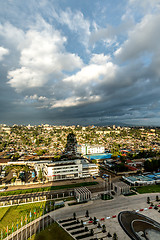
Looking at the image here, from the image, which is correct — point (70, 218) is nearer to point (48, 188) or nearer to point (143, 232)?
point (143, 232)

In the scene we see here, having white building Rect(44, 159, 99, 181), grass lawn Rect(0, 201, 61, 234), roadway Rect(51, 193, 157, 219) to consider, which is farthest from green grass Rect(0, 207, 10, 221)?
white building Rect(44, 159, 99, 181)

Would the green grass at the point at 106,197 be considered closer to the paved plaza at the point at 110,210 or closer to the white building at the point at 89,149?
the paved plaza at the point at 110,210

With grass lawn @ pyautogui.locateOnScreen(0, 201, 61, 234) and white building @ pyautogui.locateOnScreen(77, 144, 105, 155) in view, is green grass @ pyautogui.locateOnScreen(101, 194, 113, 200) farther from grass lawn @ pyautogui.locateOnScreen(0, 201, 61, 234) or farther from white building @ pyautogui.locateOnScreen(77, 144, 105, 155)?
white building @ pyautogui.locateOnScreen(77, 144, 105, 155)

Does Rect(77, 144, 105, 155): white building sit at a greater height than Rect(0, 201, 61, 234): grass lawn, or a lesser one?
greater

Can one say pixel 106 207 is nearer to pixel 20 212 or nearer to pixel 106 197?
pixel 106 197

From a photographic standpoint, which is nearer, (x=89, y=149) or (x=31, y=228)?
(x=31, y=228)

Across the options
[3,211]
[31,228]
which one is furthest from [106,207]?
[3,211]
